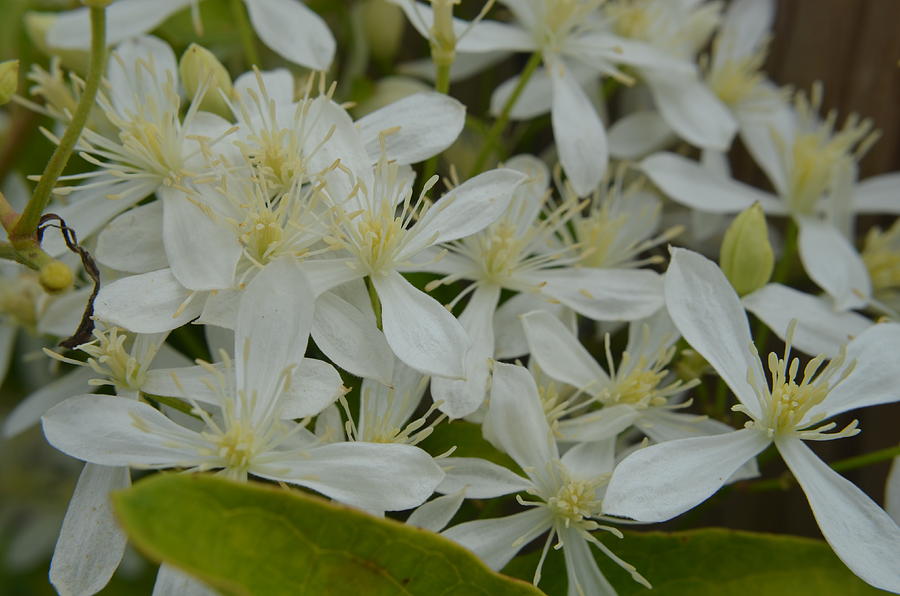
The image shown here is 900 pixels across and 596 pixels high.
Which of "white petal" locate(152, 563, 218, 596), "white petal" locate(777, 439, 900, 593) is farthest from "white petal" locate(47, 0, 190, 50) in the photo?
"white petal" locate(777, 439, 900, 593)

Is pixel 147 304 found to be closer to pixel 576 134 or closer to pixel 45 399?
pixel 45 399

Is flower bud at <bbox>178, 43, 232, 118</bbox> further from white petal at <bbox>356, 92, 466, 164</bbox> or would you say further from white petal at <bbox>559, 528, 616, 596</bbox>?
white petal at <bbox>559, 528, 616, 596</bbox>

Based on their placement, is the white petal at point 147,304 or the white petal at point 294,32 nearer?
the white petal at point 147,304

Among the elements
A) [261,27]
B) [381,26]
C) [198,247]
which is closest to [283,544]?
[198,247]

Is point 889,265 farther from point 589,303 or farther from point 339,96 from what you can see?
point 339,96

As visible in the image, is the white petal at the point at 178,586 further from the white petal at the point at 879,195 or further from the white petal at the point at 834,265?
the white petal at the point at 879,195

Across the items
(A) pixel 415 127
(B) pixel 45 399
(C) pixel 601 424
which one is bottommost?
(B) pixel 45 399

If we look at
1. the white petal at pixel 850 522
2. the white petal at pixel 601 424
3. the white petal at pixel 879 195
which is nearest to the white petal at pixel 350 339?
the white petal at pixel 601 424
